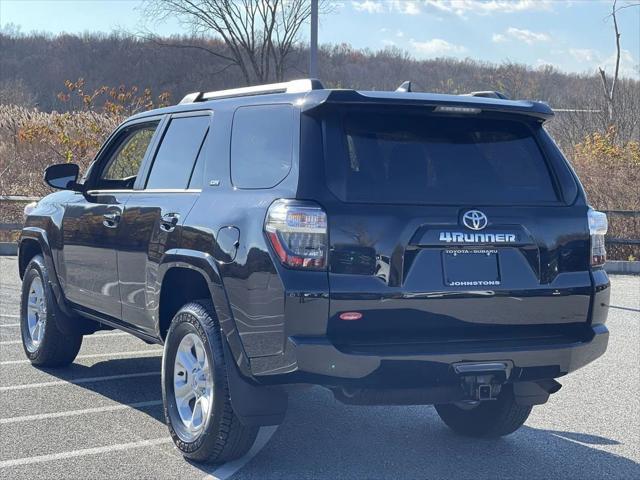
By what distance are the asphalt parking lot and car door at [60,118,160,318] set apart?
697 mm

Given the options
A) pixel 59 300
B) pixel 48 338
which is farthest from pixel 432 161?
pixel 48 338

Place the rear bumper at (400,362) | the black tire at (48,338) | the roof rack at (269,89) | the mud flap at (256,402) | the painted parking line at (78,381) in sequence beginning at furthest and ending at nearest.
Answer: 1. the black tire at (48,338)
2. the painted parking line at (78,381)
3. the roof rack at (269,89)
4. the mud flap at (256,402)
5. the rear bumper at (400,362)

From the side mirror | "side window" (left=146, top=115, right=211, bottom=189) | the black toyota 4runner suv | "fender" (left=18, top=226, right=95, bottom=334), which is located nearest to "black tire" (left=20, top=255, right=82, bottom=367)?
"fender" (left=18, top=226, right=95, bottom=334)

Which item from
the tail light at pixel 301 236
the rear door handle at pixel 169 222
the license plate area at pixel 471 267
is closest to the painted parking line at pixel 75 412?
the rear door handle at pixel 169 222

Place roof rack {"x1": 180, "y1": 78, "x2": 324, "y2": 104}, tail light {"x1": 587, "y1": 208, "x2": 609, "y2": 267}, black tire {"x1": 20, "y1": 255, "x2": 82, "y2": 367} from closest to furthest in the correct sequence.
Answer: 1. roof rack {"x1": 180, "y1": 78, "x2": 324, "y2": 104}
2. tail light {"x1": 587, "y1": 208, "x2": 609, "y2": 267}
3. black tire {"x1": 20, "y1": 255, "x2": 82, "y2": 367}

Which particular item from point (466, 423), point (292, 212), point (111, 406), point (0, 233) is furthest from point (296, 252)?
point (0, 233)

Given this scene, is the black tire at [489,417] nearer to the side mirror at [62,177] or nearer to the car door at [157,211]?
the car door at [157,211]

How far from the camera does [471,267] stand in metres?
4.90

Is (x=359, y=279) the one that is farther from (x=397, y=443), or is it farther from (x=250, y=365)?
(x=397, y=443)

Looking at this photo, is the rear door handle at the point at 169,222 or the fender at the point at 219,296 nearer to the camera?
the fender at the point at 219,296

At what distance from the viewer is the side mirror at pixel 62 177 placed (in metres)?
7.37

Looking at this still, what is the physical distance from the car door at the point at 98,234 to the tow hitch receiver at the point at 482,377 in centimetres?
266

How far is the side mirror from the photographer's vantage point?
737cm

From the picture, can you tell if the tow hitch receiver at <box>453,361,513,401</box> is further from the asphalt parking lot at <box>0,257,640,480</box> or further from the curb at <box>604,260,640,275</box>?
the curb at <box>604,260,640,275</box>
